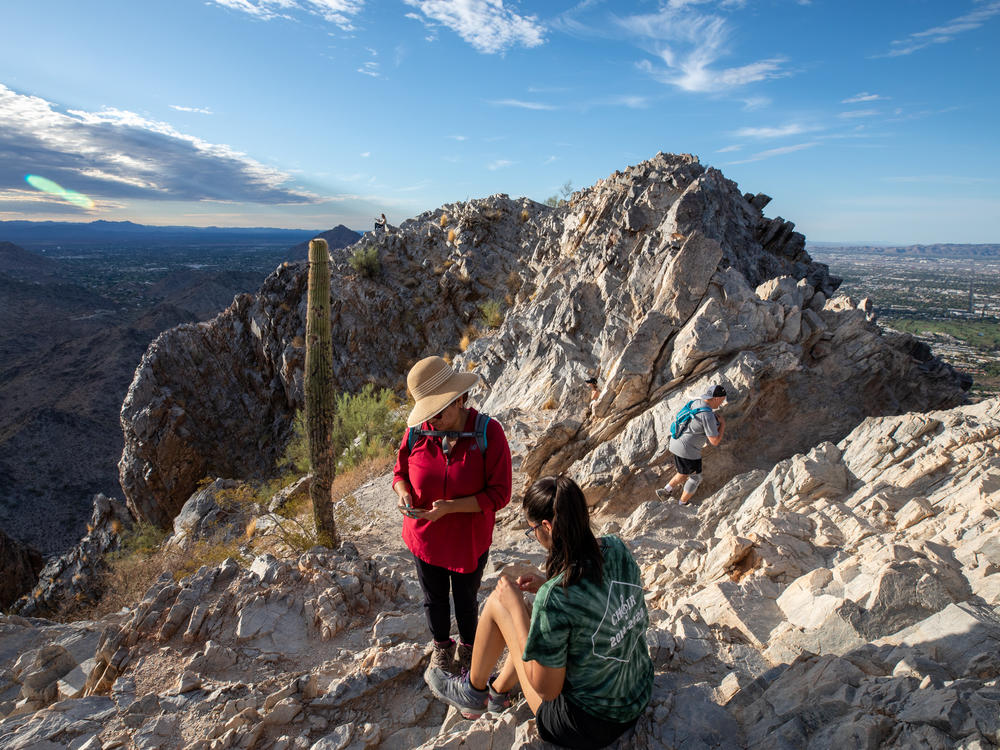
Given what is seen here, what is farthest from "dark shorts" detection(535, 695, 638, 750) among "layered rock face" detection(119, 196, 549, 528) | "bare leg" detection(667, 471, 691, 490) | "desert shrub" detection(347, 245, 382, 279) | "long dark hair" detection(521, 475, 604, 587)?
"desert shrub" detection(347, 245, 382, 279)

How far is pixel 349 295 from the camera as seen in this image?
70.6ft

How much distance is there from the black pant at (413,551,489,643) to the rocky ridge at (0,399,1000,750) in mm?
492

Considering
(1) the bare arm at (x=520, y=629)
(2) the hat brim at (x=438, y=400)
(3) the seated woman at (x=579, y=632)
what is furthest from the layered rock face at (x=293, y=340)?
(3) the seated woman at (x=579, y=632)

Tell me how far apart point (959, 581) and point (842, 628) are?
0.89 metres

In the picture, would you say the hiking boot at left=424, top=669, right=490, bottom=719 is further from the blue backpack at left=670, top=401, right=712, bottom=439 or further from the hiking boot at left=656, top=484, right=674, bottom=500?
the hiking boot at left=656, top=484, right=674, bottom=500

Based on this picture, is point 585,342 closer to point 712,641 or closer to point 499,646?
point 712,641

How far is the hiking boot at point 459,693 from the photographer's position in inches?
115

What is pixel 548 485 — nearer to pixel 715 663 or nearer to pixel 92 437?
pixel 715 663

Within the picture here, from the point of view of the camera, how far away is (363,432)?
41.4ft

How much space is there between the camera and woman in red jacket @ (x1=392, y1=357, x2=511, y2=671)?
2951 millimetres

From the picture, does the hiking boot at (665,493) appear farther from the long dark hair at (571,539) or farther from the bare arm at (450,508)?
the long dark hair at (571,539)

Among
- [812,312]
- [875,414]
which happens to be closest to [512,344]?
[812,312]

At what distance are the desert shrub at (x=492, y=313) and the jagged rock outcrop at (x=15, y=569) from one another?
15844 millimetres

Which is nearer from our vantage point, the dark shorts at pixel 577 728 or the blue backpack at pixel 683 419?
the dark shorts at pixel 577 728
